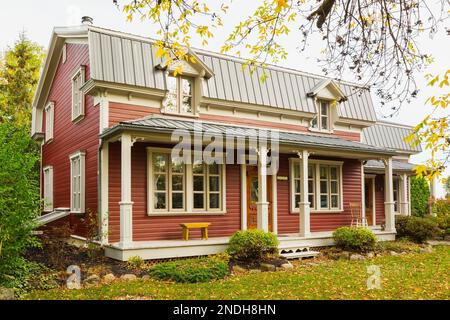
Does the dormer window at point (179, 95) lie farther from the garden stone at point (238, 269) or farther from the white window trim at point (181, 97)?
the garden stone at point (238, 269)

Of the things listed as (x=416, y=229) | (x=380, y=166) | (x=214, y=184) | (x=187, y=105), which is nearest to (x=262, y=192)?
(x=214, y=184)

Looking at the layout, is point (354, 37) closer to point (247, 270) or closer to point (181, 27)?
point (181, 27)

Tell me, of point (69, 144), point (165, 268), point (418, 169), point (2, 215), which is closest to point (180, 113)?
point (69, 144)

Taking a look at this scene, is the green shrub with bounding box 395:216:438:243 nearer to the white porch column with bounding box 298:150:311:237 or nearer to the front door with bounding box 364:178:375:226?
the front door with bounding box 364:178:375:226

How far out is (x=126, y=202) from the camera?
10.4 meters

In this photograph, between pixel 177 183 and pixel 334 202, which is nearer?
pixel 177 183

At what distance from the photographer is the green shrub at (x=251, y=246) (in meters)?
10.9

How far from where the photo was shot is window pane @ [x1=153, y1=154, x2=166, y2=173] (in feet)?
41.0

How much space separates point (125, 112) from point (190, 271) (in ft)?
17.8

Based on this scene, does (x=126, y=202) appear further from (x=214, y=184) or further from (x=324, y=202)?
(x=324, y=202)

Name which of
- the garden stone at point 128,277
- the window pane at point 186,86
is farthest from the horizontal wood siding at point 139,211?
the garden stone at point 128,277

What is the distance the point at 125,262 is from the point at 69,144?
650 centimetres

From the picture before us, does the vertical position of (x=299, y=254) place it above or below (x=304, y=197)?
below

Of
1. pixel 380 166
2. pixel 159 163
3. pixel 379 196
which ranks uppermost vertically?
pixel 380 166
